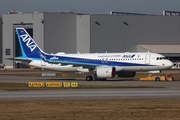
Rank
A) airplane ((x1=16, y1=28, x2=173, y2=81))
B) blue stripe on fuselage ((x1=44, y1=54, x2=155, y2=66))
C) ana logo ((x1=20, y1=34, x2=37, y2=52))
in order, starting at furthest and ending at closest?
ana logo ((x1=20, y1=34, x2=37, y2=52))
blue stripe on fuselage ((x1=44, y1=54, x2=155, y2=66))
airplane ((x1=16, y1=28, x2=173, y2=81))

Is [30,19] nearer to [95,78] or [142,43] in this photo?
[142,43]

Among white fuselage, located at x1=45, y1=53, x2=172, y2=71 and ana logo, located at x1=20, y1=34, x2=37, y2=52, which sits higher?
ana logo, located at x1=20, y1=34, x2=37, y2=52

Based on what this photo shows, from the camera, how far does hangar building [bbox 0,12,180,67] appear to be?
388 feet

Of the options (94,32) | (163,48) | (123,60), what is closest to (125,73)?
(123,60)

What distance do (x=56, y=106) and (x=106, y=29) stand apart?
91200 millimetres

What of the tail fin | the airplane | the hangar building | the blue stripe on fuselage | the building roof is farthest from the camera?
the building roof

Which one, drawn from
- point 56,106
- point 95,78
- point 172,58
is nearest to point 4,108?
point 56,106

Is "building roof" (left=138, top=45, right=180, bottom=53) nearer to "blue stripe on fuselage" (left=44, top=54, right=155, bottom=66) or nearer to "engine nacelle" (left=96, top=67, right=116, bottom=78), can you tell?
"blue stripe on fuselage" (left=44, top=54, right=155, bottom=66)

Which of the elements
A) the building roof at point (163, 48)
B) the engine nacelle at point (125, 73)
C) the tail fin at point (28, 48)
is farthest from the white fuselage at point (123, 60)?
the building roof at point (163, 48)

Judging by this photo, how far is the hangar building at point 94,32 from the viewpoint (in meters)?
118

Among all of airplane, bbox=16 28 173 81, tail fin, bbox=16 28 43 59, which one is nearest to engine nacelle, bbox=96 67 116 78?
airplane, bbox=16 28 173 81

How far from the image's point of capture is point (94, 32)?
118938mm

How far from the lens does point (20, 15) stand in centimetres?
12081

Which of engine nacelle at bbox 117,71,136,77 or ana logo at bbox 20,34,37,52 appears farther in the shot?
ana logo at bbox 20,34,37,52
